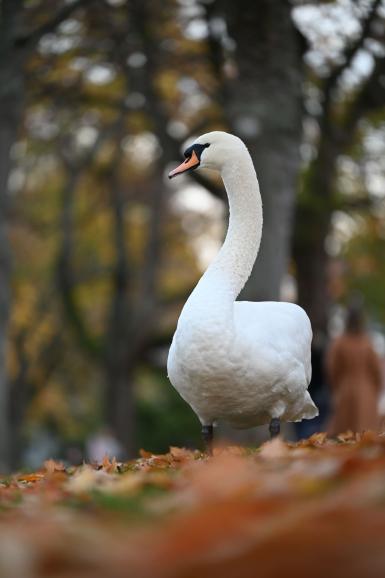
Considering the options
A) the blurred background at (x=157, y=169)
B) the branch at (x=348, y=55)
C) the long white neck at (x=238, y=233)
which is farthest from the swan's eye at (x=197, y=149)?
the branch at (x=348, y=55)

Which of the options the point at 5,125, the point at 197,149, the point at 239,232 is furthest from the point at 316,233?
the point at 239,232

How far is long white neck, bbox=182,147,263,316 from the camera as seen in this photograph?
6.92 meters

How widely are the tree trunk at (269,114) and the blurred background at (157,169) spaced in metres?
0.02

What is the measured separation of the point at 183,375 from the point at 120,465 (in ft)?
2.11

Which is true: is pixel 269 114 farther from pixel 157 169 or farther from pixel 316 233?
pixel 157 169

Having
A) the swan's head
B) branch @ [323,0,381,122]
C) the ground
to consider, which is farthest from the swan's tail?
branch @ [323,0,381,122]

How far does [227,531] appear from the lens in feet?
9.06

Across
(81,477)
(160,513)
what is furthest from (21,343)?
(160,513)

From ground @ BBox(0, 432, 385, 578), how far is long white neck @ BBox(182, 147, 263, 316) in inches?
125

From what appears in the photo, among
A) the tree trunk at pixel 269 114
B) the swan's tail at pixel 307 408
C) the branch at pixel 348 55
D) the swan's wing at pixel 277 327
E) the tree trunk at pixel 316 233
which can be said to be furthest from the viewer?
the tree trunk at pixel 316 233

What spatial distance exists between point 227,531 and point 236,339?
3.62m

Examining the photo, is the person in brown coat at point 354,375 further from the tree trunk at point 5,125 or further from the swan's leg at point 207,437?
the swan's leg at point 207,437

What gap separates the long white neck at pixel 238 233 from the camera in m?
6.92

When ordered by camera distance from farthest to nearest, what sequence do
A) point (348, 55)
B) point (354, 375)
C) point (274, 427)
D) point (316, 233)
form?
point (316, 233) → point (348, 55) → point (354, 375) → point (274, 427)
